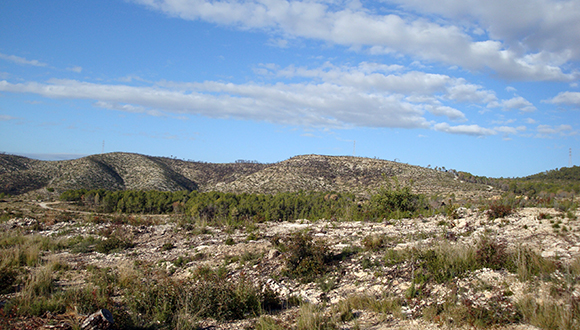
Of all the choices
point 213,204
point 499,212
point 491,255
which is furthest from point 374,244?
point 213,204

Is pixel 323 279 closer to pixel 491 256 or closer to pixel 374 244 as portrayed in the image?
pixel 374 244

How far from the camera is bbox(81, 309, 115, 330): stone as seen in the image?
17.9 ft

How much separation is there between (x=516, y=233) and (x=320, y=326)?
8.73 m

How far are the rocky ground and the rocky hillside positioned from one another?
37.5 m

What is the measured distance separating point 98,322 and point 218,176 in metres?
85.2

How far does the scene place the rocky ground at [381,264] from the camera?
6211 millimetres

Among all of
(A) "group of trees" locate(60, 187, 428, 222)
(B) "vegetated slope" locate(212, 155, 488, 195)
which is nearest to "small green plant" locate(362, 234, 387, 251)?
(A) "group of trees" locate(60, 187, 428, 222)

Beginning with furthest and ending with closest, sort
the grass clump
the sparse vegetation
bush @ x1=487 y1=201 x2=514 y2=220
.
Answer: bush @ x1=487 y1=201 x2=514 y2=220, the sparse vegetation, the grass clump

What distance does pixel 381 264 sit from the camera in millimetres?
8977

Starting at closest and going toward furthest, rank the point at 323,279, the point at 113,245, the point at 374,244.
A: the point at 323,279
the point at 374,244
the point at 113,245

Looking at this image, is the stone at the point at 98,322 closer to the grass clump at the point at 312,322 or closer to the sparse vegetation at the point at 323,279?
the sparse vegetation at the point at 323,279

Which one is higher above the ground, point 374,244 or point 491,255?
point 491,255

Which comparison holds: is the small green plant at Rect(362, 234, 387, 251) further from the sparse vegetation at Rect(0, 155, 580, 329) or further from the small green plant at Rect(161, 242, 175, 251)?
the small green plant at Rect(161, 242, 175, 251)

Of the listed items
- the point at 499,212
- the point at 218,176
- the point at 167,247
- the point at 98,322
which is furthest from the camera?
the point at 218,176
